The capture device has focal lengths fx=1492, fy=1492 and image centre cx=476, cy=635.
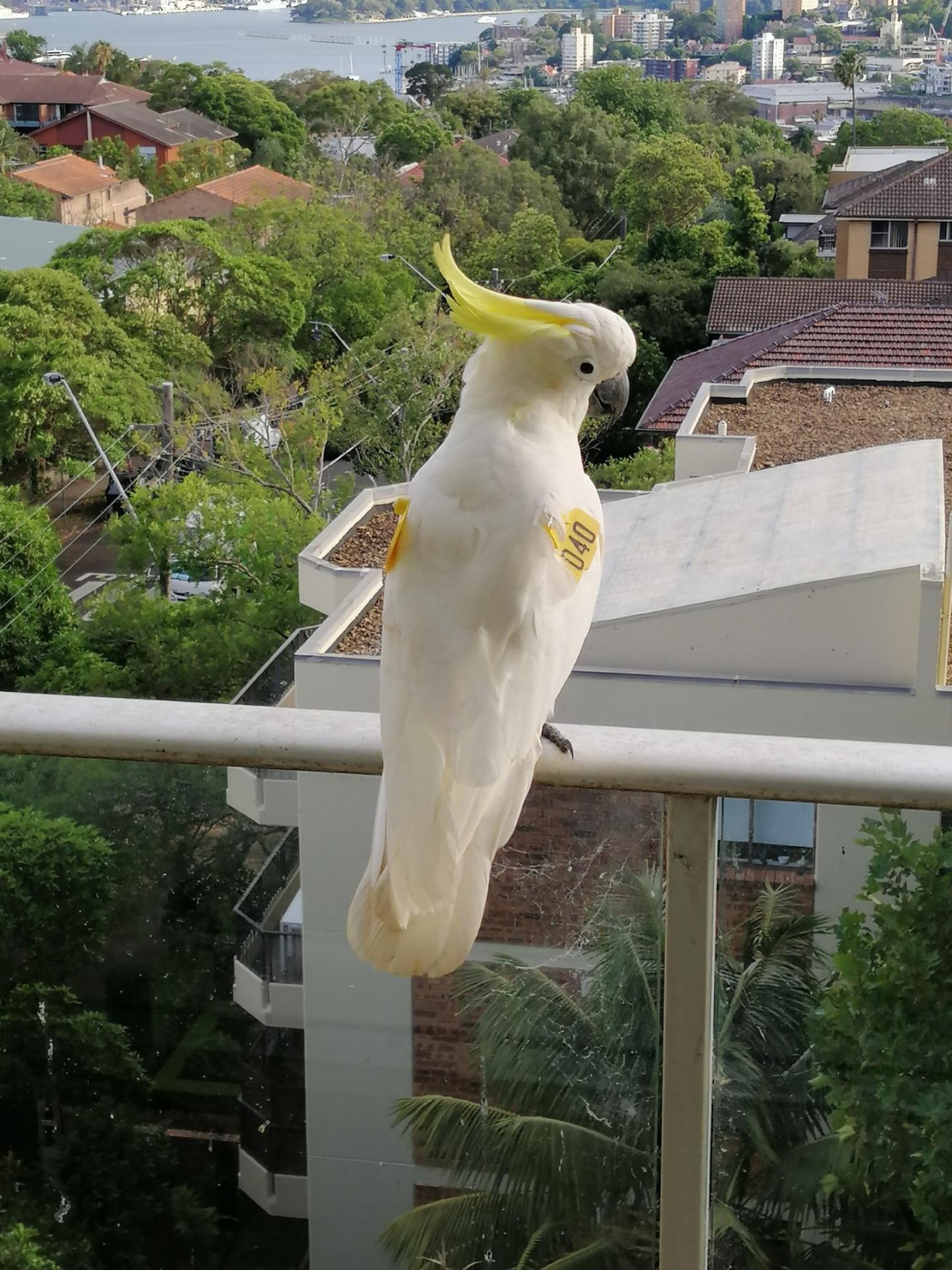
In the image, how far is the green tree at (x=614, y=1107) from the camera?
0.83 meters

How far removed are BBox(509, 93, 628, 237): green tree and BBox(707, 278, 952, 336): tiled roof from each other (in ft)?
36.0

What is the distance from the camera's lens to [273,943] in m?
0.87

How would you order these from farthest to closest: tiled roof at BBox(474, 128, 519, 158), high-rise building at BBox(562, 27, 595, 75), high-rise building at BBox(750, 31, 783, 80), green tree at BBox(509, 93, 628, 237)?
high-rise building at BBox(562, 27, 595, 75)
high-rise building at BBox(750, 31, 783, 80)
tiled roof at BBox(474, 128, 519, 158)
green tree at BBox(509, 93, 628, 237)

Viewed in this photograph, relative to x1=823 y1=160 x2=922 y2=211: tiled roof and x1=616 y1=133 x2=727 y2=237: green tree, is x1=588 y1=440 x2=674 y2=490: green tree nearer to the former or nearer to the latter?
x1=823 y1=160 x2=922 y2=211: tiled roof

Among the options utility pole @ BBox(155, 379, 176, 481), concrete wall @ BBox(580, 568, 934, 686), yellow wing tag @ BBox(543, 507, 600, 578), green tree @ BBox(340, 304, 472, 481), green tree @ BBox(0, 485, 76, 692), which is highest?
yellow wing tag @ BBox(543, 507, 600, 578)

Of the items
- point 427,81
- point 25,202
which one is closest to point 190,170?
point 25,202

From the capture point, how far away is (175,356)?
15180 millimetres

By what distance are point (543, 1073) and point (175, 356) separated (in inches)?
590

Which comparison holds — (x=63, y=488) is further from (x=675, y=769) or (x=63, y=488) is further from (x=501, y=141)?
(x=501, y=141)

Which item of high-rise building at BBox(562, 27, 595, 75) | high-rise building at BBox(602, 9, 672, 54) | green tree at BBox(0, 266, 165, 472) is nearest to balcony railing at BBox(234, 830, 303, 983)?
green tree at BBox(0, 266, 165, 472)

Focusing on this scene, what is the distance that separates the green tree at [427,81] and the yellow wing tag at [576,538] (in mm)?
43984

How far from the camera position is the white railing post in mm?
801

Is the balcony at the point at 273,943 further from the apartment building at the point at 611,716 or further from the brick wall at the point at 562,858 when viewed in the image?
the brick wall at the point at 562,858

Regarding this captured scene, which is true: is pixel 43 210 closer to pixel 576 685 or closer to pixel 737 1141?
pixel 576 685
